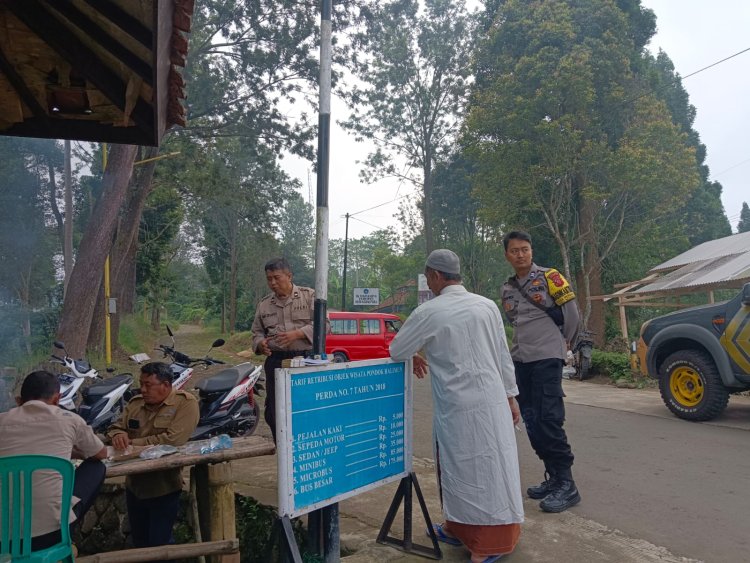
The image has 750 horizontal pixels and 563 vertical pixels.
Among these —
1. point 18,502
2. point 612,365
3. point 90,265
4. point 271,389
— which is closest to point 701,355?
point 271,389

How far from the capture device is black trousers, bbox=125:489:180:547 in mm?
3654

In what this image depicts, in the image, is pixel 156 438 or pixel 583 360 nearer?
pixel 156 438

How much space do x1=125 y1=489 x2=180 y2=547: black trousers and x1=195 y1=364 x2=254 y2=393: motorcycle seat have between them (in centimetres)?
262

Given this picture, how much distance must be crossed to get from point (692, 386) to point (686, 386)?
0.08m

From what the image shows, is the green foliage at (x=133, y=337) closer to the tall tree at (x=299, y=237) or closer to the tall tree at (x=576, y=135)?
the tall tree at (x=576, y=135)

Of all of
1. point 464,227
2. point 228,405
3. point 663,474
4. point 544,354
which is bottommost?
point 663,474

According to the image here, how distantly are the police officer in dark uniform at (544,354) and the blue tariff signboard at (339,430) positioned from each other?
1.04 meters

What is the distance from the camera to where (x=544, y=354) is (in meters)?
4.11

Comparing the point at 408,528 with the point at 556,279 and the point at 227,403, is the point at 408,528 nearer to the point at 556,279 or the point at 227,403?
the point at 556,279

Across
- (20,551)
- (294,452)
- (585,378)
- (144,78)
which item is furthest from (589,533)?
(585,378)

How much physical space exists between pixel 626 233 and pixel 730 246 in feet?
→ 16.0

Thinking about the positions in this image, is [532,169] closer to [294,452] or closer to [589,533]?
[589,533]

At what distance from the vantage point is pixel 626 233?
728 inches

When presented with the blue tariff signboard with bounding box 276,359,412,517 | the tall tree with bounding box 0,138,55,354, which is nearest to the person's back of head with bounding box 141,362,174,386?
the blue tariff signboard with bounding box 276,359,412,517
